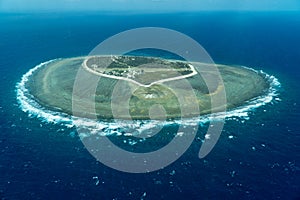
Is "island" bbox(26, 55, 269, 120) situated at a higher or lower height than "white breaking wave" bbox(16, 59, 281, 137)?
higher

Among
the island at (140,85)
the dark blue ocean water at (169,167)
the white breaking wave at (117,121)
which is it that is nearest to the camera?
the dark blue ocean water at (169,167)

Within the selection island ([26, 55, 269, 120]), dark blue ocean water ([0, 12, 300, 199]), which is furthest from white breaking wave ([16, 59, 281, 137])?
dark blue ocean water ([0, 12, 300, 199])

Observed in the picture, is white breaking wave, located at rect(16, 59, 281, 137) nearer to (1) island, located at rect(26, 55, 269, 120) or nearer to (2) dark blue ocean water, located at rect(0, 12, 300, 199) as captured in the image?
(1) island, located at rect(26, 55, 269, 120)

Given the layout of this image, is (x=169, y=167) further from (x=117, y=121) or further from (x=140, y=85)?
(x=140, y=85)

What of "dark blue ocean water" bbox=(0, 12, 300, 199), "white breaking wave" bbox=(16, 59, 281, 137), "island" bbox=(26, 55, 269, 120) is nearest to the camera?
"dark blue ocean water" bbox=(0, 12, 300, 199)

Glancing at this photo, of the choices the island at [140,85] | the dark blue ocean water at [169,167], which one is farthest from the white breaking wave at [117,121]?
the dark blue ocean water at [169,167]

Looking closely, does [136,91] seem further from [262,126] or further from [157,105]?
[262,126]

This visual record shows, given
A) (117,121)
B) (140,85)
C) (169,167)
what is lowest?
(169,167)

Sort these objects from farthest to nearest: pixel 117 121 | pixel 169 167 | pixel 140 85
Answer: pixel 140 85, pixel 117 121, pixel 169 167

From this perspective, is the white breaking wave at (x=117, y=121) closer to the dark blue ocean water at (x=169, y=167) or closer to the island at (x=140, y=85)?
the island at (x=140, y=85)

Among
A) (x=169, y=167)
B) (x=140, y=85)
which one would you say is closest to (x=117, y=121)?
(x=169, y=167)

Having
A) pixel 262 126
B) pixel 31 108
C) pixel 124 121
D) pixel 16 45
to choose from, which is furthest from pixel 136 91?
pixel 16 45
